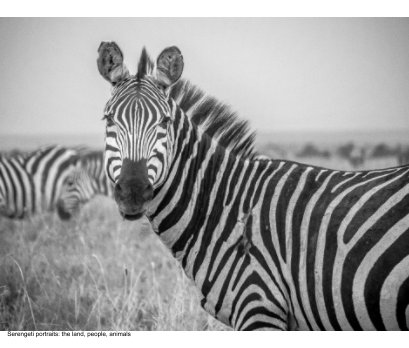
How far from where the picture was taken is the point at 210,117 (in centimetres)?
333

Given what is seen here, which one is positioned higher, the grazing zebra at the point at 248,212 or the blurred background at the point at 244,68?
the blurred background at the point at 244,68

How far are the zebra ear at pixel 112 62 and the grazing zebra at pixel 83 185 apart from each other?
567 centimetres

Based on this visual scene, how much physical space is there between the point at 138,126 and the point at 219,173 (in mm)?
641

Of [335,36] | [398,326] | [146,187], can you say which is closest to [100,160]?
[335,36]

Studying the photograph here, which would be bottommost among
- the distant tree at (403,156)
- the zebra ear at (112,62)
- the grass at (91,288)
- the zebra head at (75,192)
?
the grass at (91,288)

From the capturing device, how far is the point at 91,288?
470 centimetres

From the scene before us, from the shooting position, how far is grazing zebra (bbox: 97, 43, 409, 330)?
271 centimetres

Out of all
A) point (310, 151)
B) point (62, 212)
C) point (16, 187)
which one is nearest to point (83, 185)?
point (62, 212)

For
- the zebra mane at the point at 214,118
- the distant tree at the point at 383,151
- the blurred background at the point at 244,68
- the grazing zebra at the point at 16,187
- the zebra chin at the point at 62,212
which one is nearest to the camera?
the zebra mane at the point at 214,118

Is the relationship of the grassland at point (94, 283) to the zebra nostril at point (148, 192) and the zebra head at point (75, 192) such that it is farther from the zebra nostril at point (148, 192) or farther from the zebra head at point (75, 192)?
the zebra nostril at point (148, 192)

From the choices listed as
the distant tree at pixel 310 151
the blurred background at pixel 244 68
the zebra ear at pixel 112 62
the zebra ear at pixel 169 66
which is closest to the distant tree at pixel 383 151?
the blurred background at pixel 244 68

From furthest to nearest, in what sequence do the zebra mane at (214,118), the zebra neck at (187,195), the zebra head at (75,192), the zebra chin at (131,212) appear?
the zebra head at (75,192), the zebra mane at (214,118), the zebra neck at (187,195), the zebra chin at (131,212)

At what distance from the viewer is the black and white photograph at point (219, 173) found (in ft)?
9.12

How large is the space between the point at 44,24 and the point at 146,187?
2.45m
